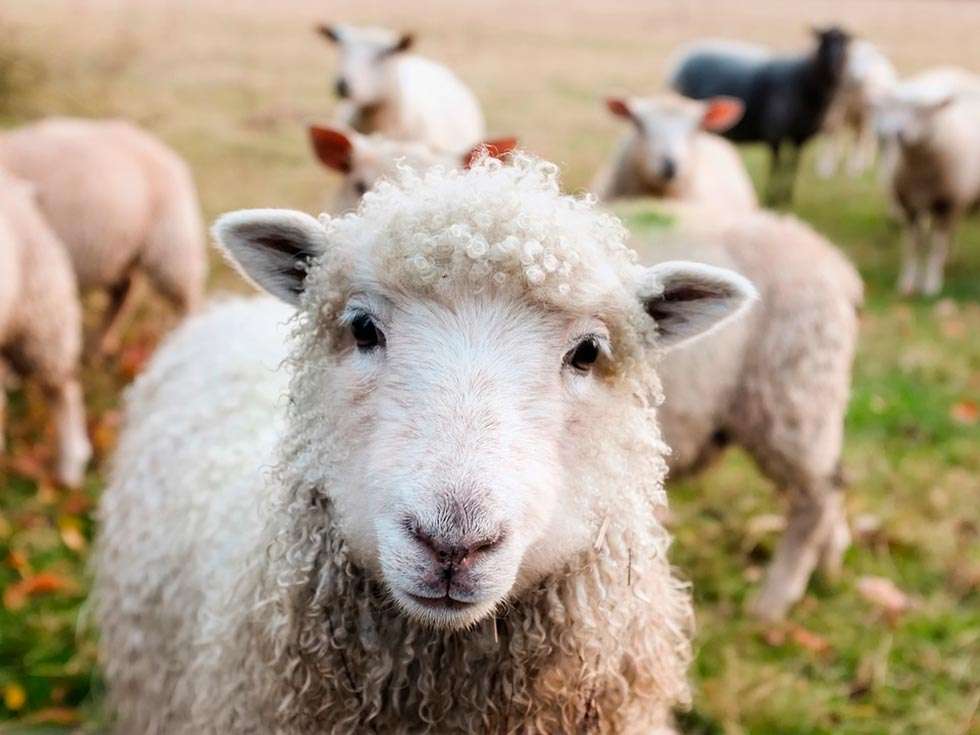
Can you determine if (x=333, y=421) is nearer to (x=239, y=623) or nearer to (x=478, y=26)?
(x=239, y=623)

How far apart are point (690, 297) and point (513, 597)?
0.73m

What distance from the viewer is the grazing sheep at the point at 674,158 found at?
20.4ft

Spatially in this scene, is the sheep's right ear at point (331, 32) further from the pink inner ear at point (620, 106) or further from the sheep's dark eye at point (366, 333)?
the sheep's dark eye at point (366, 333)

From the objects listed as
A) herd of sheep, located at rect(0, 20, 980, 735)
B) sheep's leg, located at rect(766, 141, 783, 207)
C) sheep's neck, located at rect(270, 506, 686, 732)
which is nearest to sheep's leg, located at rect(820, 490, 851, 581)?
herd of sheep, located at rect(0, 20, 980, 735)

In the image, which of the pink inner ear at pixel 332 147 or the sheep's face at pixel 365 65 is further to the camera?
the sheep's face at pixel 365 65

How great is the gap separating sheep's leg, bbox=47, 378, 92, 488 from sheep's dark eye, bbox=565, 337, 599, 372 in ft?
11.9

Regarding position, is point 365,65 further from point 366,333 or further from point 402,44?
point 366,333

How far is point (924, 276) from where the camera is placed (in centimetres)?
877

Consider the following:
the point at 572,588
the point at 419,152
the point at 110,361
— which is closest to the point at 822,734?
the point at 572,588

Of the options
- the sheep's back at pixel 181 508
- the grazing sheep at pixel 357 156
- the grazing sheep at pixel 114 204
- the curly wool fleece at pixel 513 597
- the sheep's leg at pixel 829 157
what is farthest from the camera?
the sheep's leg at pixel 829 157

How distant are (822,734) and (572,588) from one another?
1787mm

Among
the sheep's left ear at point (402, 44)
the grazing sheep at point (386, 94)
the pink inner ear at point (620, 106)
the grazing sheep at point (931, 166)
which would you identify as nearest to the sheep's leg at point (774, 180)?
the grazing sheep at point (931, 166)

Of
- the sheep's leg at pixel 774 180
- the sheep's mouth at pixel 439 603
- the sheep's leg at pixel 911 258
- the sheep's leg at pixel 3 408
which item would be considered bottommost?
the sheep's leg at pixel 774 180

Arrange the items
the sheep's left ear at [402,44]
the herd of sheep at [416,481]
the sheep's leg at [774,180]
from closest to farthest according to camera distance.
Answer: the herd of sheep at [416,481] → the sheep's left ear at [402,44] → the sheep's leg at [774,180]
